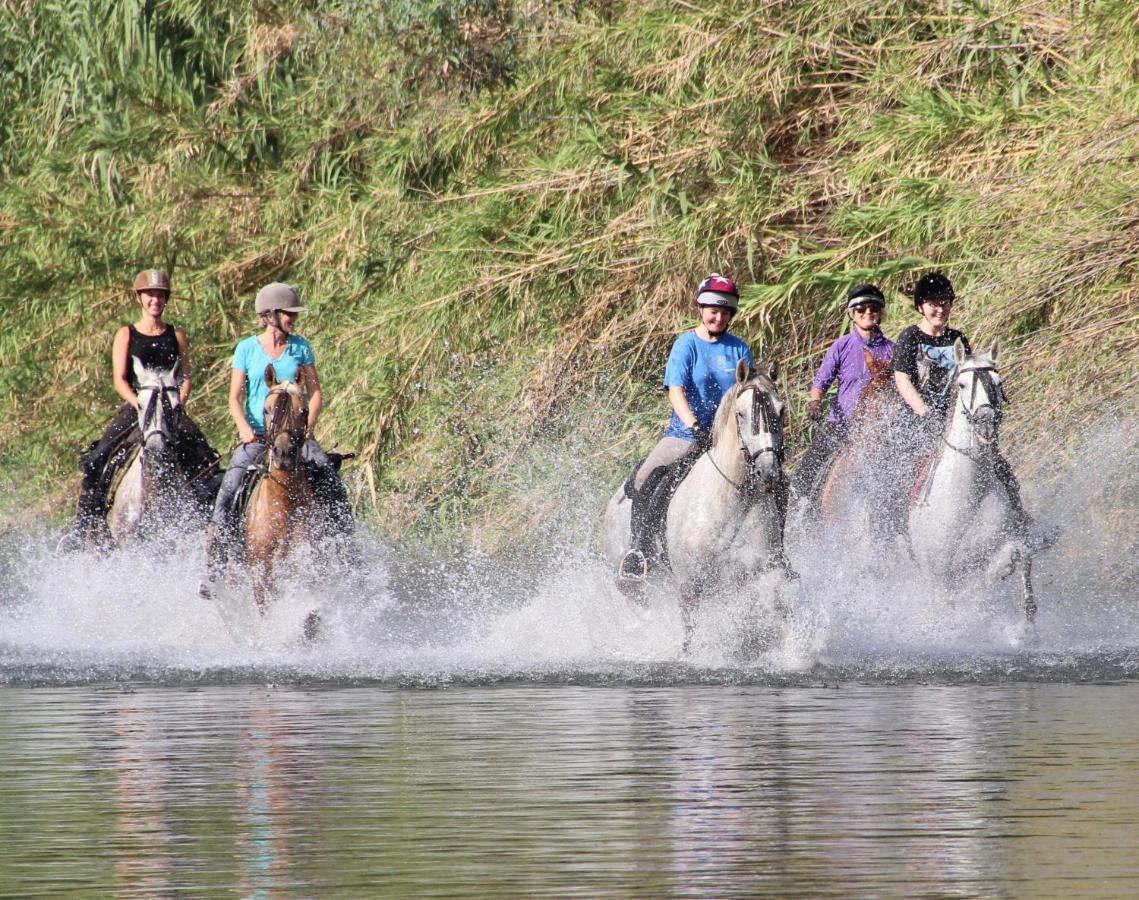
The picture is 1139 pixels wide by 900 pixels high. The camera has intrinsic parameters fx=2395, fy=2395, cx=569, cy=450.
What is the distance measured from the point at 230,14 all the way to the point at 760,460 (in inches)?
461

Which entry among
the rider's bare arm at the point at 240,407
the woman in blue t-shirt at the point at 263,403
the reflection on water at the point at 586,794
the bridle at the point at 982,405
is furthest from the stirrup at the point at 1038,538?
the rider's bare arm at the point at 240,407

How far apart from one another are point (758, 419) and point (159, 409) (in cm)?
414

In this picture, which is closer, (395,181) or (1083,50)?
(1083,50)

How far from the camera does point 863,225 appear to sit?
1759cm

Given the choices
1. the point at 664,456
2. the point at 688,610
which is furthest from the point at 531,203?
the point at 688,610

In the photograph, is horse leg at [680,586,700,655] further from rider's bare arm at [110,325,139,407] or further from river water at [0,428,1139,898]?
rider's bare arm at [110,325,139,407]

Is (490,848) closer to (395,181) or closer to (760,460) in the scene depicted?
(760,460)

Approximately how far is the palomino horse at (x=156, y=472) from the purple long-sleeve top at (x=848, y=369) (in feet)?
11.9

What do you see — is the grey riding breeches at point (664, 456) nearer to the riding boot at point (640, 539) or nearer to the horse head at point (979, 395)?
the riding boot at point (640, 539)

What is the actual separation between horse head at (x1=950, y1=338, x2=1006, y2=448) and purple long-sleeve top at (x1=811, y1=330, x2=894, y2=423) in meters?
1.15

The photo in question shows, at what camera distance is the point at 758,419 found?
1098 cm

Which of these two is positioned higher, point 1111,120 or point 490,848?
point 1111,120

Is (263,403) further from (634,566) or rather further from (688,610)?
(688,610)

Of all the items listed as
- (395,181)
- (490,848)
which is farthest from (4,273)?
(490,848)
